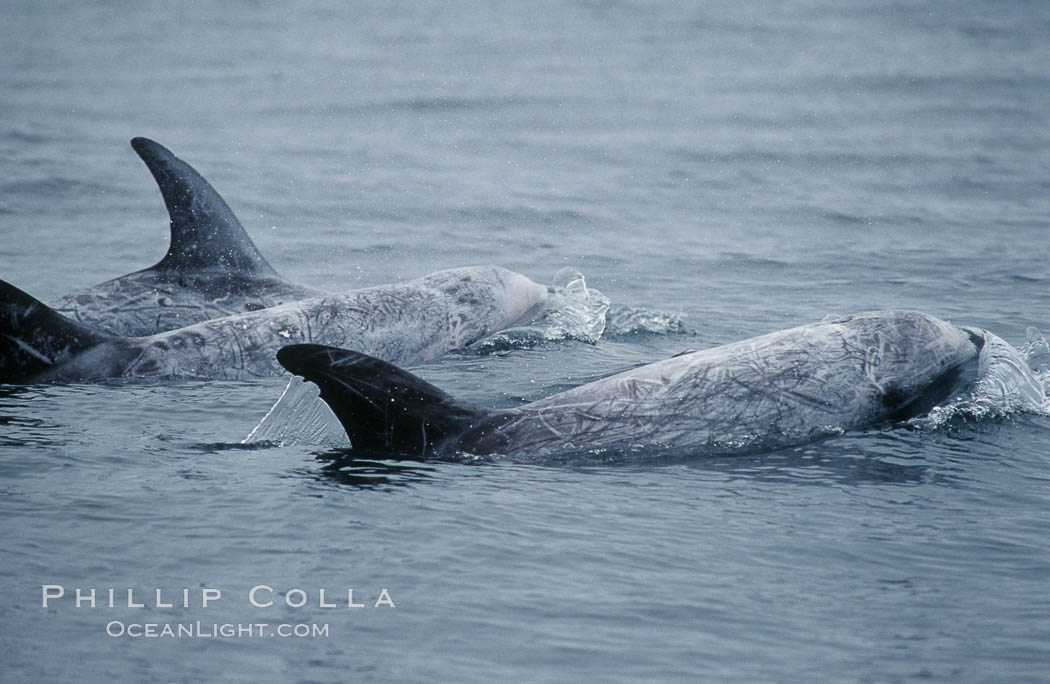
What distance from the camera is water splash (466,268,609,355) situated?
11.9 meters

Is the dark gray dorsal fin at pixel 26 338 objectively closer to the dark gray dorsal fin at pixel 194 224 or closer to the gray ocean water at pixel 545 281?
the gray ocean water at pixel 545 281

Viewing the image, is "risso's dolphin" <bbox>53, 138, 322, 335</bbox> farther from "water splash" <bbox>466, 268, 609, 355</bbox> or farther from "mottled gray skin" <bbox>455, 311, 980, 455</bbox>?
"mottled gray skin" <bbox>455, 311, 980, 455</bbox>

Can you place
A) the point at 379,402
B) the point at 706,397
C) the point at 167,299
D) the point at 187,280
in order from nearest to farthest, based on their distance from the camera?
the point at 379,402, the point at 706,397, the point at 167,299, the point at 187,280

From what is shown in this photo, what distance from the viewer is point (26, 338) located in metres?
10.1

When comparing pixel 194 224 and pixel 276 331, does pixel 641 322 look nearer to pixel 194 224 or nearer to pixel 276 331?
pixel 276 331

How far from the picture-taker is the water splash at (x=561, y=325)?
11922 mm

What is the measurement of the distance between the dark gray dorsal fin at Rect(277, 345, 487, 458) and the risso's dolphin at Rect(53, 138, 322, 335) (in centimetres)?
458

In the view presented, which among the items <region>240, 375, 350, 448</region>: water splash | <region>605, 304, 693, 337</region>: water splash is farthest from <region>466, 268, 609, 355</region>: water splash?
<region>240, 375, 350, 448</region>: water splash

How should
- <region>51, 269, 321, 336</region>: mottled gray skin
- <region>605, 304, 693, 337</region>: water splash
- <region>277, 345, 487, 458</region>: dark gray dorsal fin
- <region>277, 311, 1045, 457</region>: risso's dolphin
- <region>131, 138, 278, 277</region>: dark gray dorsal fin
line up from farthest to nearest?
<region>131, 138, 278, 277</region>: dark gray dorsal fin < <region>605, 304, 693, 337</region>: water splash < <region>51, 269, 321, 336</region>: mottled gray skin < <region>277, 311, 1045, 457</region>: risso's dolphin < <region>277, 345, 487, 458</region>: dark gray dorsal fin

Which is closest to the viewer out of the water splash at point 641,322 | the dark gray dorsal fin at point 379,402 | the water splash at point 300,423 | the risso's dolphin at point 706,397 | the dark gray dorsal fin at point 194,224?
the dark gray dorsal fin at point 379,402

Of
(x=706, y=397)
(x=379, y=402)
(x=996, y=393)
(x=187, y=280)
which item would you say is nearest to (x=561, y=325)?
(x=187, y=280)

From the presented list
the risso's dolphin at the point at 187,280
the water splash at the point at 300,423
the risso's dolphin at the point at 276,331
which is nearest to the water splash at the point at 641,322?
the risso's dolphin at the point at 276,331

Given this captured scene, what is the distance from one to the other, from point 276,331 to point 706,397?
4.30 metres

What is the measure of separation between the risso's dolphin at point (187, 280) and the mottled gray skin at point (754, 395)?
186 inches
